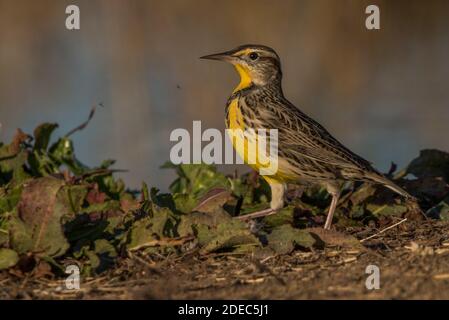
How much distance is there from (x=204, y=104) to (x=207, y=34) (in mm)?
1317

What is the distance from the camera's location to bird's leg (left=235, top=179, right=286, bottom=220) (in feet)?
20.4

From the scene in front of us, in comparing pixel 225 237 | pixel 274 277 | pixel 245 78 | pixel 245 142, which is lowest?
pixel 274 277

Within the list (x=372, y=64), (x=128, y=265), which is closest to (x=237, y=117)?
(x=128, y=265)

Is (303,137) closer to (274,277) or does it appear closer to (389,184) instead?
(389,184)

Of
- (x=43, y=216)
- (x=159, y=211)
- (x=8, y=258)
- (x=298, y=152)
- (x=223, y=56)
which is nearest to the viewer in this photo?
(x=8, y=258)

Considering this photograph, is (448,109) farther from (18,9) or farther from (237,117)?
(237,117)

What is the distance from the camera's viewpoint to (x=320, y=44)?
45.6ft

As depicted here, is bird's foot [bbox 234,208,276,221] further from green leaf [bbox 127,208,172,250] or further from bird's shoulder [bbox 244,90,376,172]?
green leaf [bbox 127,208,172,250]

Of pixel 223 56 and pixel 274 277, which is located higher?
pixel 223 56

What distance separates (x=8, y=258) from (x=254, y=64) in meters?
3.14

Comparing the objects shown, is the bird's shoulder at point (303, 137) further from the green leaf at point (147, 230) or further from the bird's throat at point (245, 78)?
the green leaf at point (147, 230)

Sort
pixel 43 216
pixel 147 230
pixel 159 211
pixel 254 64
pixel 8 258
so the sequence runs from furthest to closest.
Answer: pixel 254 64 → pixel 159 211 → pixel 147 230 → pixel 43 216 → pixel 8 258

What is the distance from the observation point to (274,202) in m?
6.45

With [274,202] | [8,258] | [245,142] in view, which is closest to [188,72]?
[245,142]
